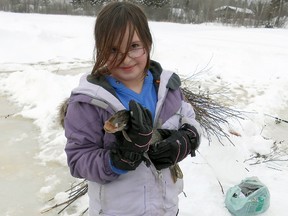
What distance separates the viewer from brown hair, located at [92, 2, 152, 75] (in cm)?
135

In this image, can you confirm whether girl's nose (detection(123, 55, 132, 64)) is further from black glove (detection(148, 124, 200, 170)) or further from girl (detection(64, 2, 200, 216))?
black glove (detection(148, 124, 200, 170))

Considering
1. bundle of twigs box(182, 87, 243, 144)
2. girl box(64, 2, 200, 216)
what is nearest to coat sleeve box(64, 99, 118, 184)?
girl box(64, 2, 200, 216)

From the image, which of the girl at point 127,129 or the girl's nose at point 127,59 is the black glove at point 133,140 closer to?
the girl at point 127,129

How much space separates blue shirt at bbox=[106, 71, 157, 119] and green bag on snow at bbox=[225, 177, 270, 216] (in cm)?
143

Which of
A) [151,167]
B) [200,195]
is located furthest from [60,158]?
[151,167]

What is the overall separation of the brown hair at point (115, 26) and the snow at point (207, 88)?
1.19ft

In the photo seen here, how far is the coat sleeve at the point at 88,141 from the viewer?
1.37m

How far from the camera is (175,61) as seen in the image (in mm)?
8570

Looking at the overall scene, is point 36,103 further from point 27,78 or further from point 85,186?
point 85,186

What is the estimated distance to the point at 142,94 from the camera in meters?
1.53

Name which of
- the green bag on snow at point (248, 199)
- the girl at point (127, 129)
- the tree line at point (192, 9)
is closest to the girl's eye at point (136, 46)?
the girl at point (127, 129)

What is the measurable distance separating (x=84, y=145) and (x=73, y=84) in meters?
4.58

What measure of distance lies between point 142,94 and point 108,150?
0.99ft

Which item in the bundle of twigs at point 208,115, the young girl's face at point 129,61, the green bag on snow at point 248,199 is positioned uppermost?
the young girl's face at point 129,61
